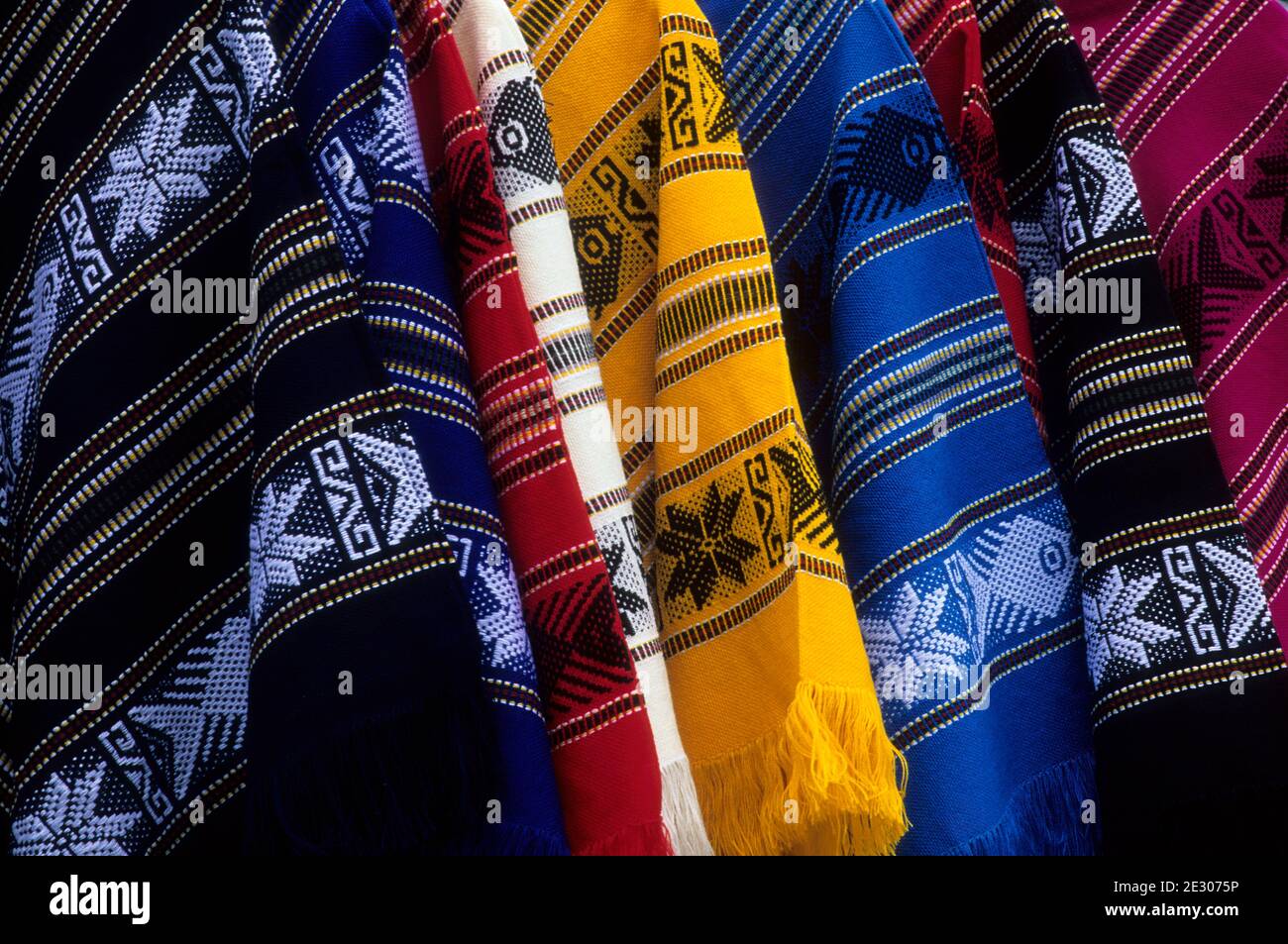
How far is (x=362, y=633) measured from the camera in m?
0.58

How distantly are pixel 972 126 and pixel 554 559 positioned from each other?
0.41 meters

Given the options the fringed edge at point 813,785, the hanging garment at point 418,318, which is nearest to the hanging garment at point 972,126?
the fringed edge at point 813,785

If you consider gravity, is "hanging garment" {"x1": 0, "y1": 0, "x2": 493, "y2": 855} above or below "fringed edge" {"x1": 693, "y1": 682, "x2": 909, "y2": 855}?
above

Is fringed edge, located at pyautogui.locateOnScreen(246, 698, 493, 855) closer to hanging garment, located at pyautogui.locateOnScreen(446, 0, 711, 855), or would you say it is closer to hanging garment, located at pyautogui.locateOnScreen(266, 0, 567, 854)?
hanging garment, located at pyautogui.locateOnScreen(266, 0, 567, 854)

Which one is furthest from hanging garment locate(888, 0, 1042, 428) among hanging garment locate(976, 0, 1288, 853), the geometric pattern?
the geometric pattern

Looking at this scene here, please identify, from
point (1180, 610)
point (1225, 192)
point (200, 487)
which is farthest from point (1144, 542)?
point (200, 487)

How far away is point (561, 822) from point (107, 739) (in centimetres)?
25

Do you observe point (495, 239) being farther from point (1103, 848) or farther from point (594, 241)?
point (1103, 848)

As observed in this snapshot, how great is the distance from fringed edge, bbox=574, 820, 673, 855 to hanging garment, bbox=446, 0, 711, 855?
0.04 metres

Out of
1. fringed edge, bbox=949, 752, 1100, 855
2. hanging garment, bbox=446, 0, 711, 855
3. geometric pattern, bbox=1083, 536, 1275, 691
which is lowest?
fringed edge, bbox=949, 752, 1100, 855

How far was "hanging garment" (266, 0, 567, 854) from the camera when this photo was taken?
0.63 meters

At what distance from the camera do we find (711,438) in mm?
726

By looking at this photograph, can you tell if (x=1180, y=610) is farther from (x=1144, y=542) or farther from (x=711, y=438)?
(x=711, y=438)
